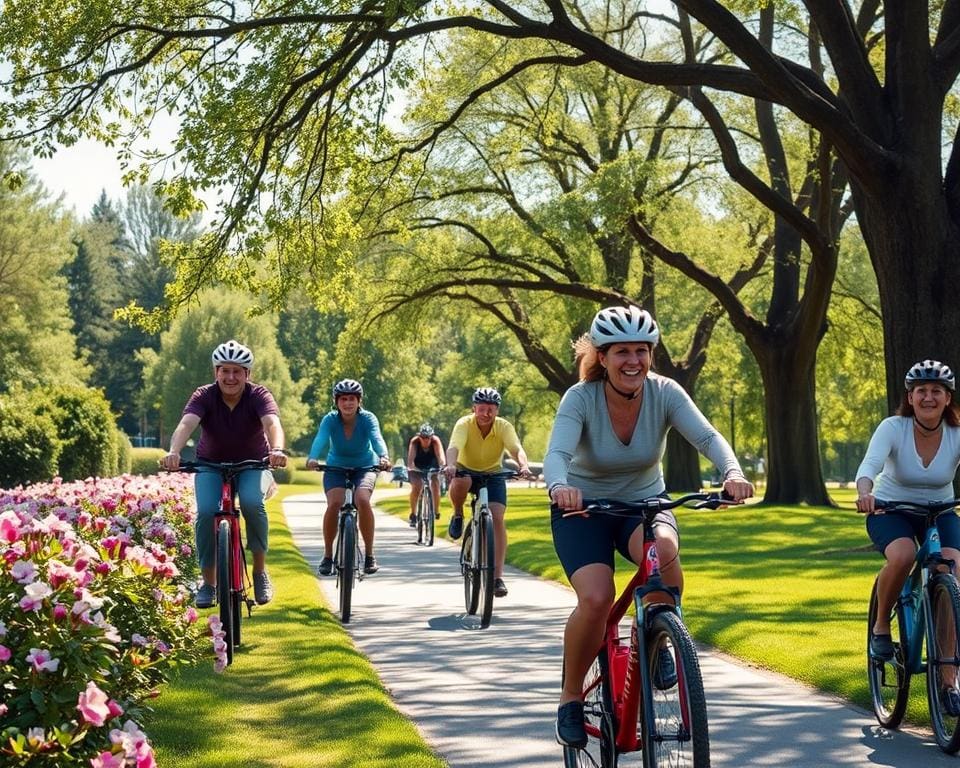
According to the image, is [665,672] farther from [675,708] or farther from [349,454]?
[349,454]

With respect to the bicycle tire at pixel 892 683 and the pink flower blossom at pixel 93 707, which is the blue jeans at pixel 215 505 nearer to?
the bicycle tire at pixel 892 683

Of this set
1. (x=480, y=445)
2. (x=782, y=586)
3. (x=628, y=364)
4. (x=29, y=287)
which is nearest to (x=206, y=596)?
(x=480, y=445)

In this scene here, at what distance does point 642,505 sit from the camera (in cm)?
→ 561

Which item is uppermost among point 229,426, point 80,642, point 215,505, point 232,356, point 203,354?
point 203,354

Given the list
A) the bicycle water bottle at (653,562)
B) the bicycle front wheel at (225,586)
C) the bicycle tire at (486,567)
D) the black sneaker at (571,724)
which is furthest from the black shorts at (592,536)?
the bicycle tire at (486,567)

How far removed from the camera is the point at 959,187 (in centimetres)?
1694

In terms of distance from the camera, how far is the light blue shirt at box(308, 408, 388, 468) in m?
12.9

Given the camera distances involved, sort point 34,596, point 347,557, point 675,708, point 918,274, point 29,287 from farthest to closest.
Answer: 1. point 29,287
2. point 918,274
3. point 347,557
4. point 675,708
5. point 34,596

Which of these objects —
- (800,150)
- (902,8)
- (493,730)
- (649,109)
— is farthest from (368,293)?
(493,730)

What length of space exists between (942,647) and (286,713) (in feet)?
11.1

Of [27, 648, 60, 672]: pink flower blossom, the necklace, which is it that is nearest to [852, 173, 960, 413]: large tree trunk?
the necklace

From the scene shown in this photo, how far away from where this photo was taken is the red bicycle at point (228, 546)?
9812mm

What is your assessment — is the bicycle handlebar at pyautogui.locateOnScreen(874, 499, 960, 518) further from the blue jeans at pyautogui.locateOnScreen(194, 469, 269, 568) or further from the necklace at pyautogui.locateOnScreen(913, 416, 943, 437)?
the blue jeans at pyautogui.locateOnScreen(194, 469, 269, 568)

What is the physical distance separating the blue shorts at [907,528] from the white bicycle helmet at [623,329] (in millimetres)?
2315
